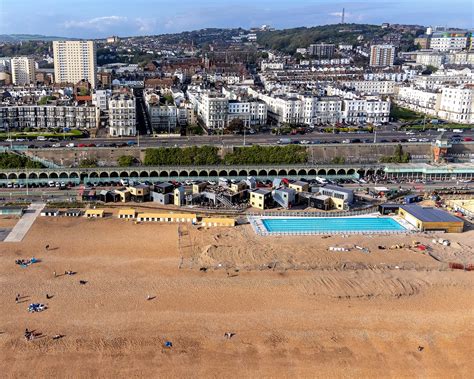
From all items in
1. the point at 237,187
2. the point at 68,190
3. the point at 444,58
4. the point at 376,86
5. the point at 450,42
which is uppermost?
the point at 450,42

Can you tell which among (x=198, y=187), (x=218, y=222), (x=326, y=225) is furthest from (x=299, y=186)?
(x=218, y=222)

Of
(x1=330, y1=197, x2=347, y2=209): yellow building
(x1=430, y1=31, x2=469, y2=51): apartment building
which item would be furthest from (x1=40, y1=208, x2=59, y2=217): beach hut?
(x1=430, y1=31, x2=469, y2=51): apartment building

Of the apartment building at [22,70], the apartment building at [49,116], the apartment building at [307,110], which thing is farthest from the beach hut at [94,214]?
the apartment building at [22,70]

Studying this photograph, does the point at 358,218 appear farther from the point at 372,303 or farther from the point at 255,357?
the point at 255,357

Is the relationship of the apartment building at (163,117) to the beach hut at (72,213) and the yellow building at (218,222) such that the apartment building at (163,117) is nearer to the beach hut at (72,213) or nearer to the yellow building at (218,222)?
the beach hut at (72,213)

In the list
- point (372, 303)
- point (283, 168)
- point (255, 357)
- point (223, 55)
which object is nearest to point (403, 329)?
point (372, 303)

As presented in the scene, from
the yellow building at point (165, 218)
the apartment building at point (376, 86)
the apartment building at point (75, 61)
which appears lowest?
the yellow building at point (165, 218)

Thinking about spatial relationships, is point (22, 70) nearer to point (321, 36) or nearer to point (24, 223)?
point (24, 223)
